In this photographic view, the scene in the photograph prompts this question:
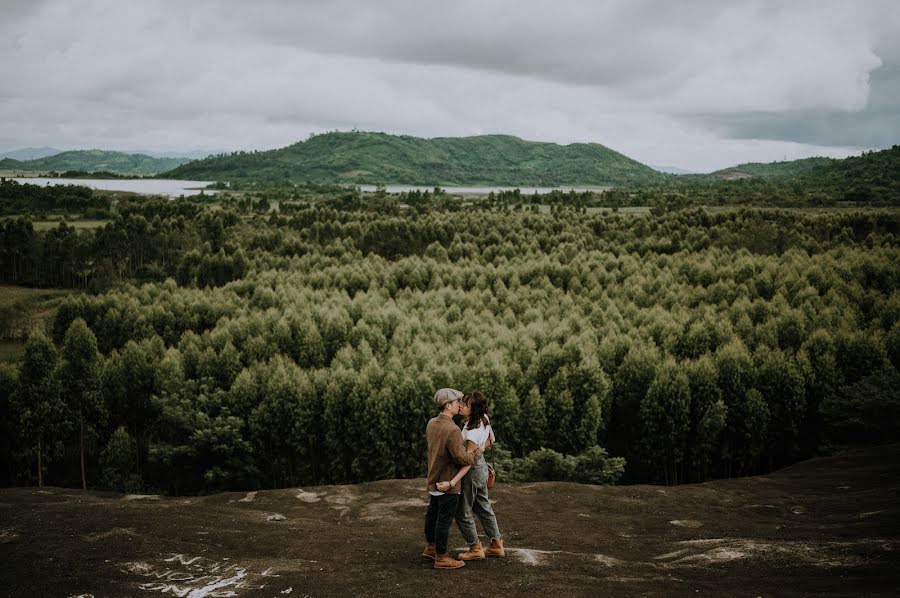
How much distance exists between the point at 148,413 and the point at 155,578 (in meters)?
35.7

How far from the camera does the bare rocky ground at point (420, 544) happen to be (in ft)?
42.4

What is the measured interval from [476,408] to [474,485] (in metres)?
1.78

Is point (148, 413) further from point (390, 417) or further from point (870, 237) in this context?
point (870, 237)

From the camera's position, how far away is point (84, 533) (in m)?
15.5

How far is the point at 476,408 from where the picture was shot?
13344mm

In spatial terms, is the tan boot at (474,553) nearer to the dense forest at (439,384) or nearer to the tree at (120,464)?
the dense forest at (439,384)

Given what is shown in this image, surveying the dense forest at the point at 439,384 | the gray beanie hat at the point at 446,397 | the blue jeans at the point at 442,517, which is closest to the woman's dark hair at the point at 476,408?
the gray beanie hat at the point at 446,397

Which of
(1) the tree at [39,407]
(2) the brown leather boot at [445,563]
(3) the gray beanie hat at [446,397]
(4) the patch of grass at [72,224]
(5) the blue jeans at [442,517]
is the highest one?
(4) the patch of grass at [72,224]

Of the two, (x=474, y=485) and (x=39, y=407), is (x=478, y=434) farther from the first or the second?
(x=39, y=407)

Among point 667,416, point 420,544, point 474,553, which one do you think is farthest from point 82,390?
point 474,553

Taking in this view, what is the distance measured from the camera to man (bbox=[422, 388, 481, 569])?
13047 mm

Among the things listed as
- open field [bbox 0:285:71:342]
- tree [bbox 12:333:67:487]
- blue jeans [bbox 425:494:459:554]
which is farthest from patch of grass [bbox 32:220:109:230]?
blue jeans [bbox 425:494:459:554]

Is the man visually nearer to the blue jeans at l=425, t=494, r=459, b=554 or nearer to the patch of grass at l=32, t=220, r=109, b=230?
the blue jeans at l=425, t=494, r=459, b=554

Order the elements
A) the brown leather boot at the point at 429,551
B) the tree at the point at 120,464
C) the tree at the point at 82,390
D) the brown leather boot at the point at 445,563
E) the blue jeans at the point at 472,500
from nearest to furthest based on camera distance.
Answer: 1. the brown leather boot at the point at 445,563
2. the blue jeans at the point at 472,500
3. the brown leather boot at the point at 429,551
4. the tree at the point at 120,464
5. the tree at the point at 82,390
